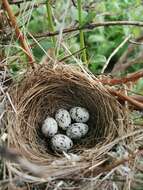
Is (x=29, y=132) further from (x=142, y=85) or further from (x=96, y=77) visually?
(x=142, y=85)

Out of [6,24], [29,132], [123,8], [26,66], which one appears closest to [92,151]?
[29,132]

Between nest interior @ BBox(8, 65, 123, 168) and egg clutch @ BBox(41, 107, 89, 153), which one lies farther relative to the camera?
egg clutch @ BBox(41, 107, 89, 153)

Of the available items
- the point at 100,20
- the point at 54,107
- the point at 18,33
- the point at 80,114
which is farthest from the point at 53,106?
the point at 100,20

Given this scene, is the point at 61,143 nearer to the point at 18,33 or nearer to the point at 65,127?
the point at 65,127

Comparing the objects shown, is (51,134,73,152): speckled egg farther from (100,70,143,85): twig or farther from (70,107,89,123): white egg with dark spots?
(100,70,143,85): twig

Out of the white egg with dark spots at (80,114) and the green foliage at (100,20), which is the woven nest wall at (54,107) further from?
the green foliage at (100,20)

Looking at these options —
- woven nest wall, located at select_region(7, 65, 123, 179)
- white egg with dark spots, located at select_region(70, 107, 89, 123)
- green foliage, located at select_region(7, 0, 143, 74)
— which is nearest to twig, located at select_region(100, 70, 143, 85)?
woven nest wall, located at select_region(7, 65, 123, 179)

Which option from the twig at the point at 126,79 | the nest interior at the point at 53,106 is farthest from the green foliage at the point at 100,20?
the twig at the point at 126,79
